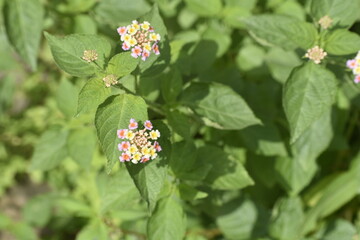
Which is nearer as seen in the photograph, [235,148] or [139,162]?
[139,162]

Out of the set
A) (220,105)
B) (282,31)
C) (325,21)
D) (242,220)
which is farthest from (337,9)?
(242,220)

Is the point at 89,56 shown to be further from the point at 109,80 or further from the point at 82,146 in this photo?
the point at 82,146

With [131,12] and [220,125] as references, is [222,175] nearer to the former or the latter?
[220,125]

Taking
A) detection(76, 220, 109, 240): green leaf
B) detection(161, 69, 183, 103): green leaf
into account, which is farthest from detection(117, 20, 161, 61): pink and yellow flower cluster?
detection(76, 220, 109, 240): green leaf

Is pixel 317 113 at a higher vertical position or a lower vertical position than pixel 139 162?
higher

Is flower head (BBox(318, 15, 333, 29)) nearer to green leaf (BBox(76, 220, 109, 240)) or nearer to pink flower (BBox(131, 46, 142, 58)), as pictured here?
pink flower (BBox(131, 46, 142, 58))

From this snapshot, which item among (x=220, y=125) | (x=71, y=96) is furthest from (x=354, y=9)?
(x=71, y=96)
